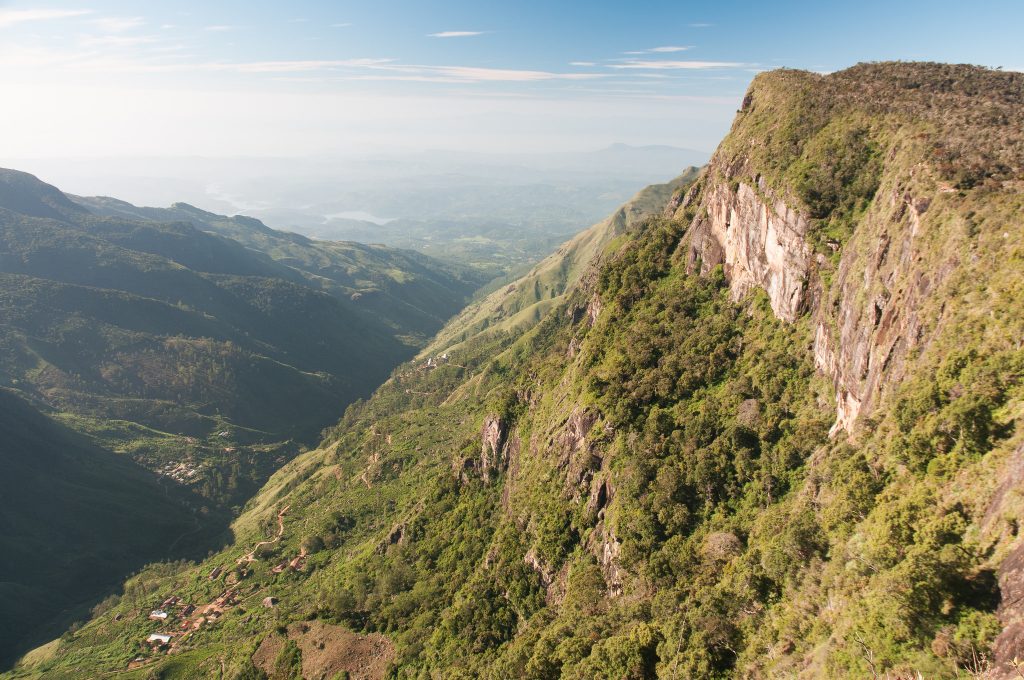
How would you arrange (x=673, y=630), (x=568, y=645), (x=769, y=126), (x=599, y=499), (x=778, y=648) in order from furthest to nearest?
(x=769, y=126), (x=599, y=499), (x=568, y=645), (x=673, y=630), (x=778, y=648)

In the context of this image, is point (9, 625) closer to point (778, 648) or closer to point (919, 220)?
Result: point (778, 648)

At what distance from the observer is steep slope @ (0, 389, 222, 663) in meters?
160

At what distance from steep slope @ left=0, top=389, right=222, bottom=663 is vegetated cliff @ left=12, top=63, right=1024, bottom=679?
89.7 meters

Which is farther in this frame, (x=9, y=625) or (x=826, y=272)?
(x=9, y=625)

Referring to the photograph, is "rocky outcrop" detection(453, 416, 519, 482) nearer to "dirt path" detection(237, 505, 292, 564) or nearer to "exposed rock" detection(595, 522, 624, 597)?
"exposed rock" detection(595, 522, 624, 597)

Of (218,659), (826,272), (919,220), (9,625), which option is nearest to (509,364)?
(218,659)

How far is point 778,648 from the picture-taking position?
90.9 ft

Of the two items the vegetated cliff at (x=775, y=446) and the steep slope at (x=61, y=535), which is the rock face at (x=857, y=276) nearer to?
the vegetated cliff at (x=775, y=446)

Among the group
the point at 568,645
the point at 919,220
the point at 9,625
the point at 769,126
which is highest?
the point at 769,126

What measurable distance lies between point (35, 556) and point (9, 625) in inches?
1030

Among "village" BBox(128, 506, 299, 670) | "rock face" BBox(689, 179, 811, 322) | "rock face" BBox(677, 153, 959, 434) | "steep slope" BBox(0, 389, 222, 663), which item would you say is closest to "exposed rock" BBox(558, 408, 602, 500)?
"rock face" BBox(677, 153, 959, 434)

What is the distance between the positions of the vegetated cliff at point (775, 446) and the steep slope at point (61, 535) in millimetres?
89695

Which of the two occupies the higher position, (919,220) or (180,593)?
(919,220)

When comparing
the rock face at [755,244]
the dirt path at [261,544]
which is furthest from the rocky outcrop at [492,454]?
the dirt path at [261,544]
